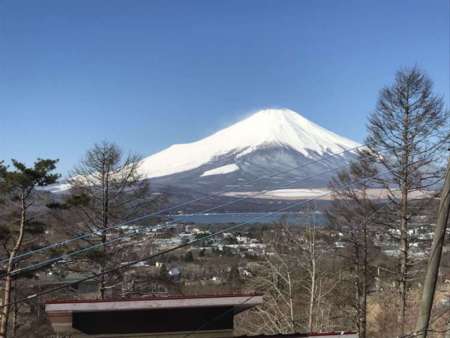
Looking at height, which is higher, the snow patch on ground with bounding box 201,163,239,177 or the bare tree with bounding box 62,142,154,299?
the snow patch on ground with bounding box 201,163,239,177

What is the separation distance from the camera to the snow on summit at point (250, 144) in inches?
6294

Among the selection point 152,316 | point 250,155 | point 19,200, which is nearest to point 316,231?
point 19,200

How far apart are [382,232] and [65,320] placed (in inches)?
639

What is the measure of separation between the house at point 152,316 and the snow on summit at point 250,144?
5391 inches

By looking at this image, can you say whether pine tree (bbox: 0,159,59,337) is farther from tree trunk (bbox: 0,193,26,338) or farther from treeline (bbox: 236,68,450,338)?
treeline (bbox: 236,68,450,338)

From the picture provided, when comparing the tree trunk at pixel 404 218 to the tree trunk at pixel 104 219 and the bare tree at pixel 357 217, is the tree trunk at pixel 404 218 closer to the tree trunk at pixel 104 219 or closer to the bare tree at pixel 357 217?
the bare tree at pixel 357 217

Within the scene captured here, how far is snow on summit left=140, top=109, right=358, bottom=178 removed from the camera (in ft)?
525

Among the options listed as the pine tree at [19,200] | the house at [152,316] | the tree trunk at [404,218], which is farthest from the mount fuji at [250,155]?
the house at [152,316]

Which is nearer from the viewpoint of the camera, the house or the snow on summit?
the house

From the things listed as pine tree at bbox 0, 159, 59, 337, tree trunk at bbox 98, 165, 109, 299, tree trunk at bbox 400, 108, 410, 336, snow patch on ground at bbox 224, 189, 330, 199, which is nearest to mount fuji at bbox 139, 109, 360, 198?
snow patch on ground at bbox 224, 189, 330, 199

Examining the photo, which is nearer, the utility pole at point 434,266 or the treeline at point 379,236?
the utility pole at point 434,266

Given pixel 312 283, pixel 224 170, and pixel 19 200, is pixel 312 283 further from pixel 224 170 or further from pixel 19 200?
pixel 224 170

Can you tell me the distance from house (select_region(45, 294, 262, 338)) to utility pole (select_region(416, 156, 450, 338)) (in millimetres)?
3059

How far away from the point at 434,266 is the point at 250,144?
16506 cm
